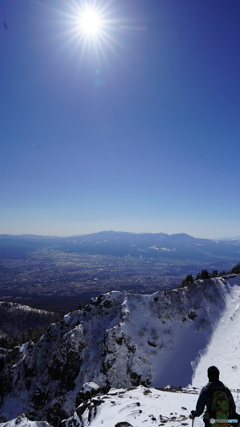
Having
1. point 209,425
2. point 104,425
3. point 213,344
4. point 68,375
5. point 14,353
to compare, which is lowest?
point 14,353

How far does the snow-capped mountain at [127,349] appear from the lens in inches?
1716

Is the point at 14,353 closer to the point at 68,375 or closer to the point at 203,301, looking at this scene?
the point at 68,375

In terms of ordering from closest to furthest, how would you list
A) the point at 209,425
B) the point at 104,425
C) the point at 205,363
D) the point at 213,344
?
the point at 209,425, the point at 104,425, the point at 205,363, the point at 213,344

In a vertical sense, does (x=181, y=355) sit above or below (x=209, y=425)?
below

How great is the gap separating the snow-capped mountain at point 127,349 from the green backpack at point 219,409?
3276 centimetres

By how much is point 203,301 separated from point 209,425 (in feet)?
184

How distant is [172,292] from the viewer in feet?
201

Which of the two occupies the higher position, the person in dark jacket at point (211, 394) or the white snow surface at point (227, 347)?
the person in dark jacket at point (211, 394)

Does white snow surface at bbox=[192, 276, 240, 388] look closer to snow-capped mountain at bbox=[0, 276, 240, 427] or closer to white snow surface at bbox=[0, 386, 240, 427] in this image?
snow-capped mountain at bbox=[0, 276, 240, 427]

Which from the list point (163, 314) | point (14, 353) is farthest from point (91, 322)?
point (14, 353)

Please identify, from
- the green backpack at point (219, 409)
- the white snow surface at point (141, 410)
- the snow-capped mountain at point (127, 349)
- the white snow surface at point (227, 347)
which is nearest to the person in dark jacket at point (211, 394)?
the green backpack at point (219, 409)

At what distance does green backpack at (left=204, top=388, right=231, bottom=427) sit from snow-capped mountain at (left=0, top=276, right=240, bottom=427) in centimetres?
3276

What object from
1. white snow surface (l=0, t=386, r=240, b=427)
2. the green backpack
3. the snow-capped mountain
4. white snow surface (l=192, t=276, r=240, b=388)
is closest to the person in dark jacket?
the green backpack

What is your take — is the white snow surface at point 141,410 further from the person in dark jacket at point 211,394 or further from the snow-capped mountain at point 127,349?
the snow-capped mountain at point 127,349
